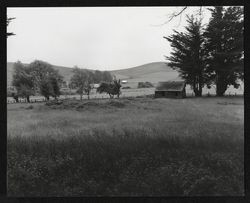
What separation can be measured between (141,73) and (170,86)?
3.53ft

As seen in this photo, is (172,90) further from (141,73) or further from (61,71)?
(61,71)

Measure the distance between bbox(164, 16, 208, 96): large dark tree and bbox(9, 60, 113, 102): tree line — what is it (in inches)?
94.2

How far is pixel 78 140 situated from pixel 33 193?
2.06 metres

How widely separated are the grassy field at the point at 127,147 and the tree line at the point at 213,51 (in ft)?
2.38

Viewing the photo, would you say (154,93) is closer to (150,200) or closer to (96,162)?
(96,162)

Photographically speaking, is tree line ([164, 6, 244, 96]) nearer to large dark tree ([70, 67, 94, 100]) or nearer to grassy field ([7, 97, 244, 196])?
grassy field ([7, 97, 244, 196])

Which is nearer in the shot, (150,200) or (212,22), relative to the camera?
(150,200)

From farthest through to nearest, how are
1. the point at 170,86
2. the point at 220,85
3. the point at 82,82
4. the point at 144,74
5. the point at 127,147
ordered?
the point at 82,82 → the point at 220,85 → the point at 170,86 → the point at 144,74 → the point at 127,147

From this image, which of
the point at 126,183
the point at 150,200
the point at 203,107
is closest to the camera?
the point at 150,200

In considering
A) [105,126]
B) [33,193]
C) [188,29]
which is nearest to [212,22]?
[188,29]

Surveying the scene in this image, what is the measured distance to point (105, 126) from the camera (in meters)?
9.84

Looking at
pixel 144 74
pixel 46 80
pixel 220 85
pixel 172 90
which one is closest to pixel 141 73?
pixel 144 74

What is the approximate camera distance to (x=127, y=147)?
943 cm

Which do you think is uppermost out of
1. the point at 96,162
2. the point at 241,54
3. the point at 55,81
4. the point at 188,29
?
the point at 188,29
